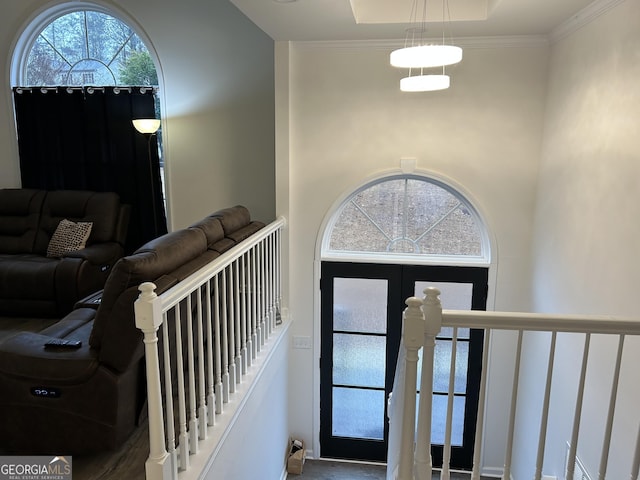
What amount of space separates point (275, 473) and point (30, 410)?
7.14ft

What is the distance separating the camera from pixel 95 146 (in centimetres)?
493

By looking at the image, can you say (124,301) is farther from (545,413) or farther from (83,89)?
(83,89)

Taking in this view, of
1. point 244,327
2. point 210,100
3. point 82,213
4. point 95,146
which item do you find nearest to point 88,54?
point 95,146

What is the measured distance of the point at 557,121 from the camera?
3436 mm

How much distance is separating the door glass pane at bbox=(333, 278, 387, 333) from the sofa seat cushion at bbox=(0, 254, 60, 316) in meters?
2.69

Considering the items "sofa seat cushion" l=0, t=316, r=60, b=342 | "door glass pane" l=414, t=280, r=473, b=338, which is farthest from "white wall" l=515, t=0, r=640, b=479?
"sofa seat cushion" l=0, t=316, r=60, b=342

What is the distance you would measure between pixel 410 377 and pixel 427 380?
71 mm

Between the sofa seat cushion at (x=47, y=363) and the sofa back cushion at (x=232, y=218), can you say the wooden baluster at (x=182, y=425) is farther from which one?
the sofa back cushion at (x=232, y=218)

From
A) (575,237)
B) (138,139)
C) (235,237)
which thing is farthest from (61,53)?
(575,237)

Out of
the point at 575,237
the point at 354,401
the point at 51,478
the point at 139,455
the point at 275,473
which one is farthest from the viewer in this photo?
A: the point at 354,401

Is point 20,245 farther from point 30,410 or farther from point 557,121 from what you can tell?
point 557,121

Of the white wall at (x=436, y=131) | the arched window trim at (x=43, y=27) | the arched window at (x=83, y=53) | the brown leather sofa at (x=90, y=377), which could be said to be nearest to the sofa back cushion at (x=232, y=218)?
the white wall at (x=436, y=131)

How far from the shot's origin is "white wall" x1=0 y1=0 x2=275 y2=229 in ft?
14.7

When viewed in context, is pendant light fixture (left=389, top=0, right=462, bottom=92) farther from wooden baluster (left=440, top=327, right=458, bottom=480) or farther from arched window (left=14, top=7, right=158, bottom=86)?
arched window (left=14, top=7, right=158, bottom=86)
